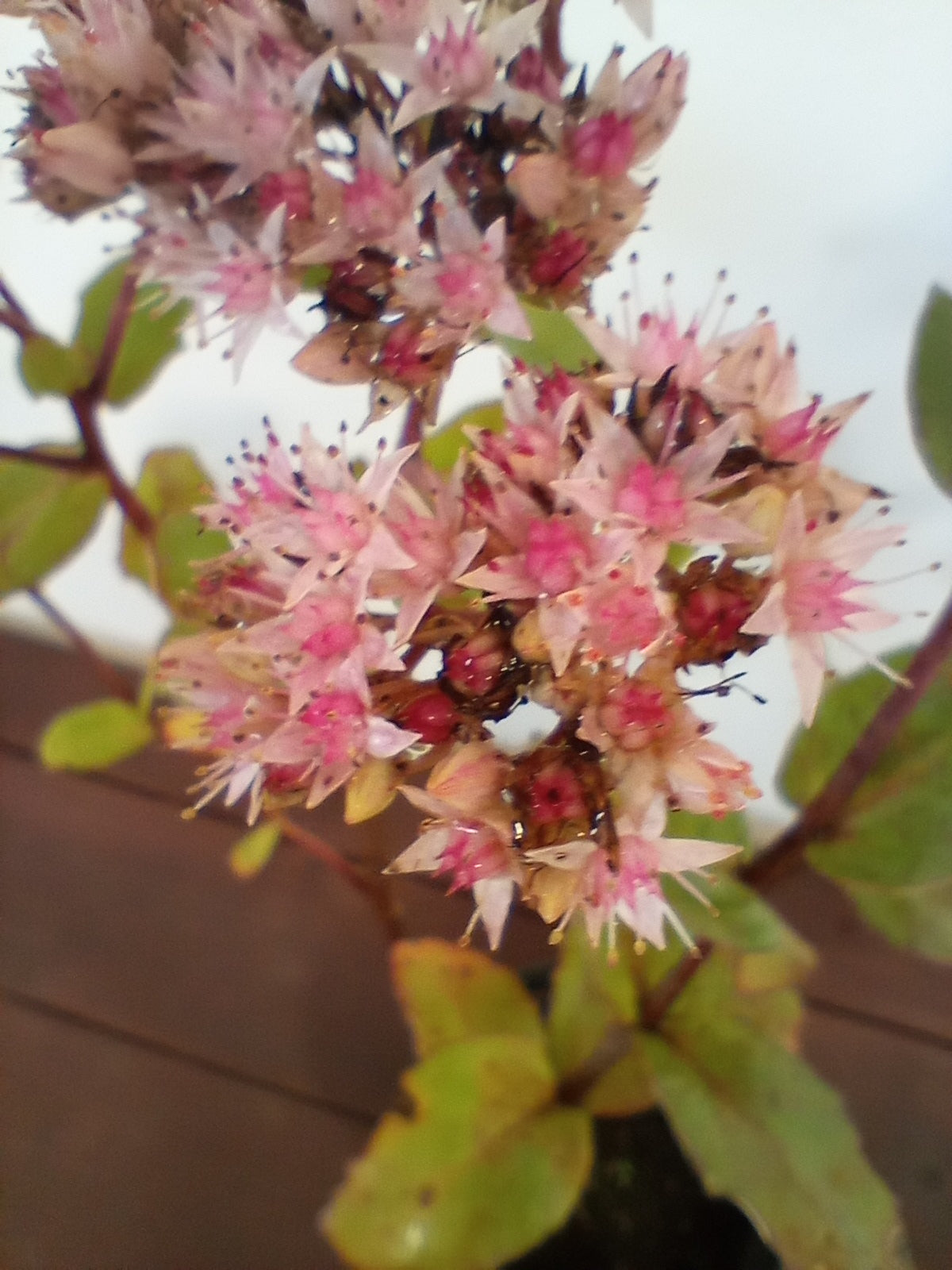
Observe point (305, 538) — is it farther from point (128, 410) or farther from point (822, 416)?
point (128, 410)

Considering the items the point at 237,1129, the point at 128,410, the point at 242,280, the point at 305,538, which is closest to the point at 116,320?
the point at 242,280

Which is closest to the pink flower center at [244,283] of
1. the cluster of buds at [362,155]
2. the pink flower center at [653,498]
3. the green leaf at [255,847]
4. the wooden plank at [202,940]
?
the cluster of buds at [362,155]

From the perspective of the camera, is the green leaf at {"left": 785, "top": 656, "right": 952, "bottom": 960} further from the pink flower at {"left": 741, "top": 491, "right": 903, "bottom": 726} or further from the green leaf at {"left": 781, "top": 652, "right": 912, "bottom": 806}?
the pink flower at {"left": 741, "top": 491, "right": 903, "bottom": 726}

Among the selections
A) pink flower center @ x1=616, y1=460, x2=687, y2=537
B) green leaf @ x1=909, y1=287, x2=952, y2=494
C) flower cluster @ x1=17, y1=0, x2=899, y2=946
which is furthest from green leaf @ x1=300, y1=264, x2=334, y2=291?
green leaf @ x1=909, y1=287, x2=952, y2=494

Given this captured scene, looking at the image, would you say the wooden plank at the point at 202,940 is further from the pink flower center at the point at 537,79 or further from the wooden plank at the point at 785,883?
the pink flower center at the point at 537,79

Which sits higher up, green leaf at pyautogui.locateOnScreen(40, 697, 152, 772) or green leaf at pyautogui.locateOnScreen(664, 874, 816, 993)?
green leaf at pyautogui.locateOnScreen(664, 874, 816, 993)

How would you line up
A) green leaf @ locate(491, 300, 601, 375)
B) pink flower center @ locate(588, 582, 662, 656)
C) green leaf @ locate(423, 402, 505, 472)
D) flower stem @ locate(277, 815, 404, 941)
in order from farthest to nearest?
flower stem @ locate(277, 815, 404, 941)
green leaf @ locate(423, 402, 505, 472)
green leaf @ locate(491, 300, 601, 375)
pink flower center @ locate(588, 582, 662, 656)
